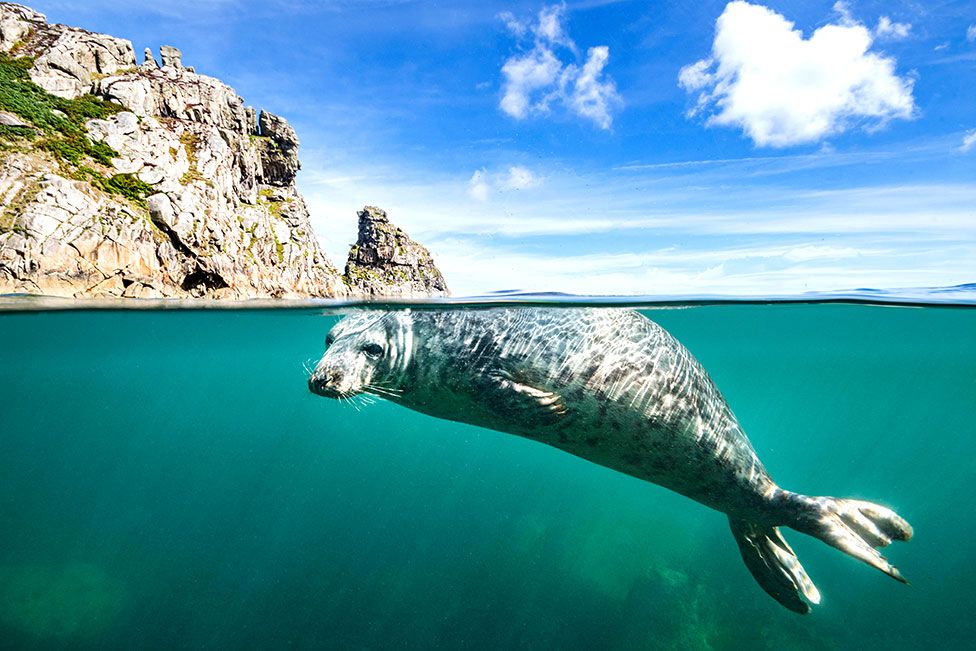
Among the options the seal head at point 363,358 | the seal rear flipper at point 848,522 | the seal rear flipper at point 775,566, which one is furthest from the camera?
the seal rear flipper at point 775,566

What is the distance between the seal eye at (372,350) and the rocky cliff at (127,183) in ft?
103

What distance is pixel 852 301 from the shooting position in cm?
1387

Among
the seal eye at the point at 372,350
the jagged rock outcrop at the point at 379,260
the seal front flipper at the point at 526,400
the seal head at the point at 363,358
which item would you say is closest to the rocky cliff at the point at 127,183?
the jagged rock outcrop at the point at 379,260

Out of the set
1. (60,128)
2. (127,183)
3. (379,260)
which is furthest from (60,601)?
(379,260)

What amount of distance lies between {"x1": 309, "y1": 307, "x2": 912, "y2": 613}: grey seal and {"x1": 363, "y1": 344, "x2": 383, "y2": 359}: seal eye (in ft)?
0.05

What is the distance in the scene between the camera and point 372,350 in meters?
5.11

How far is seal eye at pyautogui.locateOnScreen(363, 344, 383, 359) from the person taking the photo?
5.09 metres

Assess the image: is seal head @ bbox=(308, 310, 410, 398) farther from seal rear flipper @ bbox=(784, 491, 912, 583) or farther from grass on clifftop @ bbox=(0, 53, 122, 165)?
grass on clifftop @ bbox=(0, 53, 122, 165)

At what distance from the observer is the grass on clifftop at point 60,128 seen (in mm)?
30859

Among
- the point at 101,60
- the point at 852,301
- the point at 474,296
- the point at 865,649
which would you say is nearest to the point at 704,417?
the point at 474,296

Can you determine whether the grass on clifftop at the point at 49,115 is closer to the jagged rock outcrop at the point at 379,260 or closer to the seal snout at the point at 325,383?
the seal snout at the point at 325,383

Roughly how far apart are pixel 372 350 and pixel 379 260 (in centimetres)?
7270

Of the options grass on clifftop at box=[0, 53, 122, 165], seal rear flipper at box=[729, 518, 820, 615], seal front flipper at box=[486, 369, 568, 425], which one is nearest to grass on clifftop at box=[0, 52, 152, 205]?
grass on clifftop at box=[0, 53, 122, 165]

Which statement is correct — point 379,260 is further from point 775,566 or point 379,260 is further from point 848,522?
point 848,522
